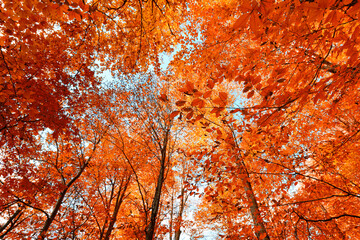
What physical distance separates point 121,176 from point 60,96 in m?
5.53

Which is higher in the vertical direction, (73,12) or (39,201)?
(39,201)

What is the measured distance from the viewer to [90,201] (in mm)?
7895

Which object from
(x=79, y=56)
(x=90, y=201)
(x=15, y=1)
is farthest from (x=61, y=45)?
(x=90, y=201)

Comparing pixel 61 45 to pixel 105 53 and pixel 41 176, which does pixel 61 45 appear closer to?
pixel 105 53

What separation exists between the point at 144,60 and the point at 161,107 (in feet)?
6.53

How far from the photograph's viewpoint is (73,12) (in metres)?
1.36

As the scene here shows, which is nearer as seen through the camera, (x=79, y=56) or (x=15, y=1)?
(x=15, y=1)

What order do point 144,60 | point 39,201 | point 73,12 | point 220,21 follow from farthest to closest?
point 39,201
point 220,21
point 144,60
point 73,12

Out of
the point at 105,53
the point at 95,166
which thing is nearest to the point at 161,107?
the point at 105,53

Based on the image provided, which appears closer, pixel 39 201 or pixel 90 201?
pixel 39 201

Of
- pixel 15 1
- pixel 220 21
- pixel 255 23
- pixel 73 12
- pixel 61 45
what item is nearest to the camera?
pixel 255 23

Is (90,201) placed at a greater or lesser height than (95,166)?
lesser

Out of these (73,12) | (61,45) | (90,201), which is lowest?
(73,12)

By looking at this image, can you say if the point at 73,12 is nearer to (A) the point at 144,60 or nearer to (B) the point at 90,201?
(A) the point at 144,60
